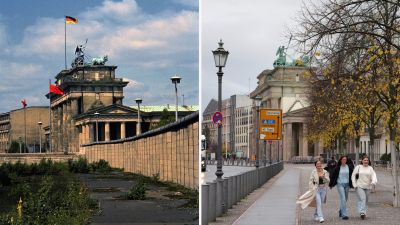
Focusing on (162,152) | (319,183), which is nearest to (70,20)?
(162,152)

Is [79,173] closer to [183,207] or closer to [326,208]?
[183,207]

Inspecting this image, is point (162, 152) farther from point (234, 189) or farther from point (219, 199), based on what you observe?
point (234, 189)

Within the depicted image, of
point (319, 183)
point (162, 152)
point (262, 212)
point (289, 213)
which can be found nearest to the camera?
point (319, 183)

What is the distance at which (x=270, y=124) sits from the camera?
48.3 meters

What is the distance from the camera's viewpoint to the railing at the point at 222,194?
54.0 feet

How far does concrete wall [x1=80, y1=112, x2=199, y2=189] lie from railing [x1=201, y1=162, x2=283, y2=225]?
2.01 feet

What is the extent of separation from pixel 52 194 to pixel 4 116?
4.41 ft

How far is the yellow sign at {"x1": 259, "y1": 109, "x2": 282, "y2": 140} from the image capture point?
1865 inches

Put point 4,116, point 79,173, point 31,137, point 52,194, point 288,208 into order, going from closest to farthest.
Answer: point 4,116
point 52,194
point 31,137
point 79,173
point 288,208

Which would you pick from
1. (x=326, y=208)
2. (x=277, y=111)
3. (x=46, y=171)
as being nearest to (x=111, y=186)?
(x=46, y=171)

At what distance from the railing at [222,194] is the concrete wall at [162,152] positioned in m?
0.61

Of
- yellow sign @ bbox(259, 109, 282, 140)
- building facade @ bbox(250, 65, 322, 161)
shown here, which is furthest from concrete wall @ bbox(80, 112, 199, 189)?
building facade @ bbox(250, 65, 322, 161)

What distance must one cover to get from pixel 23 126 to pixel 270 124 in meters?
37.4

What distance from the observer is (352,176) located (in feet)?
70.1
